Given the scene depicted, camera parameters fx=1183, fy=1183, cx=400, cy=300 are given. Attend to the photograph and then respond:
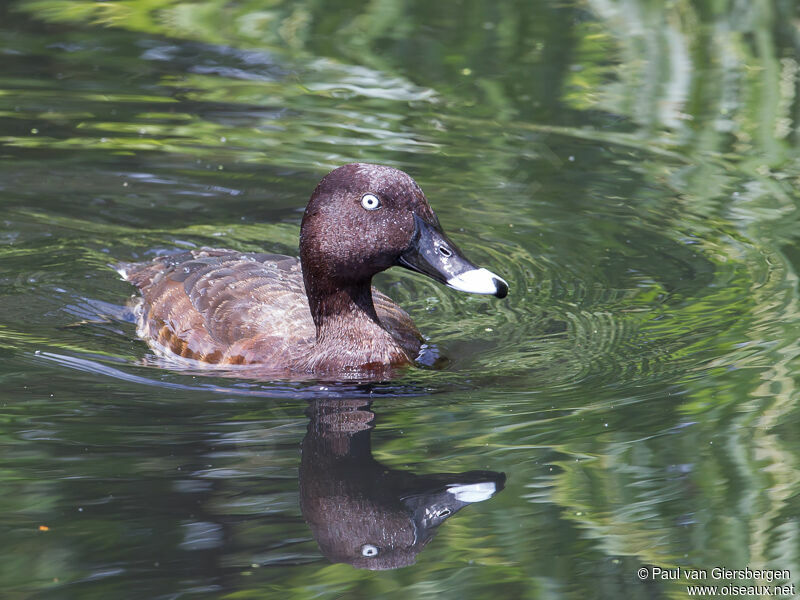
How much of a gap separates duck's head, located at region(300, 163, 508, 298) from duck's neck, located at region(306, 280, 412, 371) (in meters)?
0.21

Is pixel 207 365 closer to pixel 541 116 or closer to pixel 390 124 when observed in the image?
pixel 390 124

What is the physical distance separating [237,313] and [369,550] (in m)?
2.56

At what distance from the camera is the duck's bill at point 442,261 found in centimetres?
626

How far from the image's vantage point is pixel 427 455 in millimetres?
5301

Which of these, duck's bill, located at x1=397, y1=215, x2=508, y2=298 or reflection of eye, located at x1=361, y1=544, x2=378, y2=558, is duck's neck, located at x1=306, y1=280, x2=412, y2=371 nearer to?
duck's bill, located at x1=397, y1=215, x2=508, y2=298

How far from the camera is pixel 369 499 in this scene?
4953 millimetres

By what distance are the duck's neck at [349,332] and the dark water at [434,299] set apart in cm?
→ 22

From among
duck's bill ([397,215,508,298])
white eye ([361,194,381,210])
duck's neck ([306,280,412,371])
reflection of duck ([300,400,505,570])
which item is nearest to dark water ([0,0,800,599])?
reflection of duck ([300,400,505,570])

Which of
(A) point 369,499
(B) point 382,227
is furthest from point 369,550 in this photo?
(B) point 382,227

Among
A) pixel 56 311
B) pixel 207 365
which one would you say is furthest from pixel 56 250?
pixel 207 365

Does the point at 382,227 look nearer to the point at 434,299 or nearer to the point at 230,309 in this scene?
the point at 230,309

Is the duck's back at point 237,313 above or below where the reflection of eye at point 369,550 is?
below

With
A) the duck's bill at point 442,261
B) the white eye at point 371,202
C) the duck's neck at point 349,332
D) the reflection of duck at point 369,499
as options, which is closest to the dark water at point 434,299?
the reflection of duck at point 369,499

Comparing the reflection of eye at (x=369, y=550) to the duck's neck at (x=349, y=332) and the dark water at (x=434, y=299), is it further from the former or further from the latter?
the duck's neck at (x=349, y=332)
